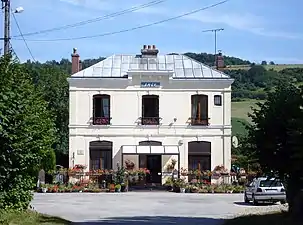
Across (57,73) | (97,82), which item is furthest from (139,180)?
(57,73)

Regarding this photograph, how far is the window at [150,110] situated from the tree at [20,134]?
27713mm

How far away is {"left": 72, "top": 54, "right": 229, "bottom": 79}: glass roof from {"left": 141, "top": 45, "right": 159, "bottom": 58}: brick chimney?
322mm

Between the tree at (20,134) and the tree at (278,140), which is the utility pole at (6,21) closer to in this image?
the tree at (20,134)

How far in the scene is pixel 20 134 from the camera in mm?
19375

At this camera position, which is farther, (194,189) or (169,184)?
(169,184)

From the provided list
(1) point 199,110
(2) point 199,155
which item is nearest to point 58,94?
(1) point 199,110

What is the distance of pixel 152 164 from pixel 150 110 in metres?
3.92

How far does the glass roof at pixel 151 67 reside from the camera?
51.4m

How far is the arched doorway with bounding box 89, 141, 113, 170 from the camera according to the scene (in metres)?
50.8

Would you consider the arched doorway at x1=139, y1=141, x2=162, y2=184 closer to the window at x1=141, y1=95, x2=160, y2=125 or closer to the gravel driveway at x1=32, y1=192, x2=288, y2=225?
the window at x1=141, y1=95, x2=160, y2=125

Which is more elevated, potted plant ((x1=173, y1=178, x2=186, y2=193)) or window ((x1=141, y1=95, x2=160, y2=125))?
window ((x1=141, y1=95, x2=160, y2=125))

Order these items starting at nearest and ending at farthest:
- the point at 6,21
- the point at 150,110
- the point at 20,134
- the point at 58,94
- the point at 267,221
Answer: the point at 20,134
the point at 267,221
the point at 6,21
the point at 150,110
the point at 58,94

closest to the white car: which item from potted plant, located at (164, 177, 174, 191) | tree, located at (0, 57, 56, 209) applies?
potted plant, located at (164, 177, 174, 191)

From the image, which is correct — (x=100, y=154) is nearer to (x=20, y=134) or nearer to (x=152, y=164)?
(x=152, y=164)
